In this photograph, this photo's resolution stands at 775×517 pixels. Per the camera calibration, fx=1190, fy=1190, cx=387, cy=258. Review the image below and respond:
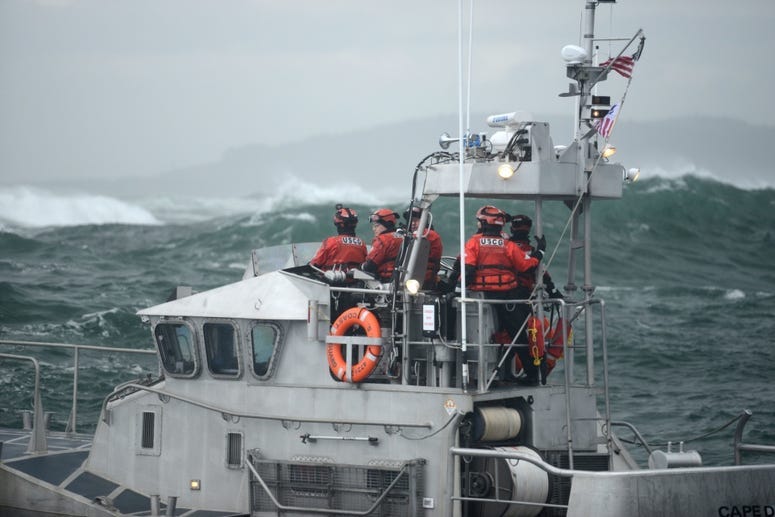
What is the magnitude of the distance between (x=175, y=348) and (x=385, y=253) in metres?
2.50

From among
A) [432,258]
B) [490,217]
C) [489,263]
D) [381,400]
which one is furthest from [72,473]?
[490,217]

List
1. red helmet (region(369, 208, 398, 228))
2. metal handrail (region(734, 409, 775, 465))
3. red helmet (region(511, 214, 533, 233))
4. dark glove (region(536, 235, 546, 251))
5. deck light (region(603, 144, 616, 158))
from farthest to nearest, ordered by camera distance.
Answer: red helmet (region(511, 214, 533, 233)), red helmet (region(369, 208, 398, 228)), dark glove (region(536, 235, 546, 251)), deck light (region(603, 144, 616, 158)), metal handrail (region(734, 409, 775, 465))

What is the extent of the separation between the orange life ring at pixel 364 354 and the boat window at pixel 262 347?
0.74 metres

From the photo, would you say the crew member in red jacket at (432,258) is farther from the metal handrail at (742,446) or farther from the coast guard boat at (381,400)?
the metal handrail at (742,446)

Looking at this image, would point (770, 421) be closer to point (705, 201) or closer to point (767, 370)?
point (767, 370)

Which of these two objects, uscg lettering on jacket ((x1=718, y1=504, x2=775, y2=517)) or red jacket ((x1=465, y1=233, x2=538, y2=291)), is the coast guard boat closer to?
uscg lettering on jacket ((x1=718, y1=504, x2=775, y2=517))

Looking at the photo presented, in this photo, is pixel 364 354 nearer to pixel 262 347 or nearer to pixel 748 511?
pixel 262 347

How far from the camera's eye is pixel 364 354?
463 inches

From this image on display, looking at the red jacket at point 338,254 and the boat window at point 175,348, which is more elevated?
the red jacket at point 338,254

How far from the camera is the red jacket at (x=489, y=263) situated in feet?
39.3

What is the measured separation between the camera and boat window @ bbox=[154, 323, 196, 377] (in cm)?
1272

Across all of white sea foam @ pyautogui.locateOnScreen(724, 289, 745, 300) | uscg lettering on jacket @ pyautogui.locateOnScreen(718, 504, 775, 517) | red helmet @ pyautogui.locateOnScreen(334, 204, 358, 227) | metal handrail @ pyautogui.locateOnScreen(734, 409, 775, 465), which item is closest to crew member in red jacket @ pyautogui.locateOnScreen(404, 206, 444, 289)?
red helmet @ pyautogui.locateOnScreen(334, 204, 358, 227)

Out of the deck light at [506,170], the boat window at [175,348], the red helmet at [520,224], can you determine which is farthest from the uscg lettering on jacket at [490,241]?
the boat window at [175,348]

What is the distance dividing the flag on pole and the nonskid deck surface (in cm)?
548
